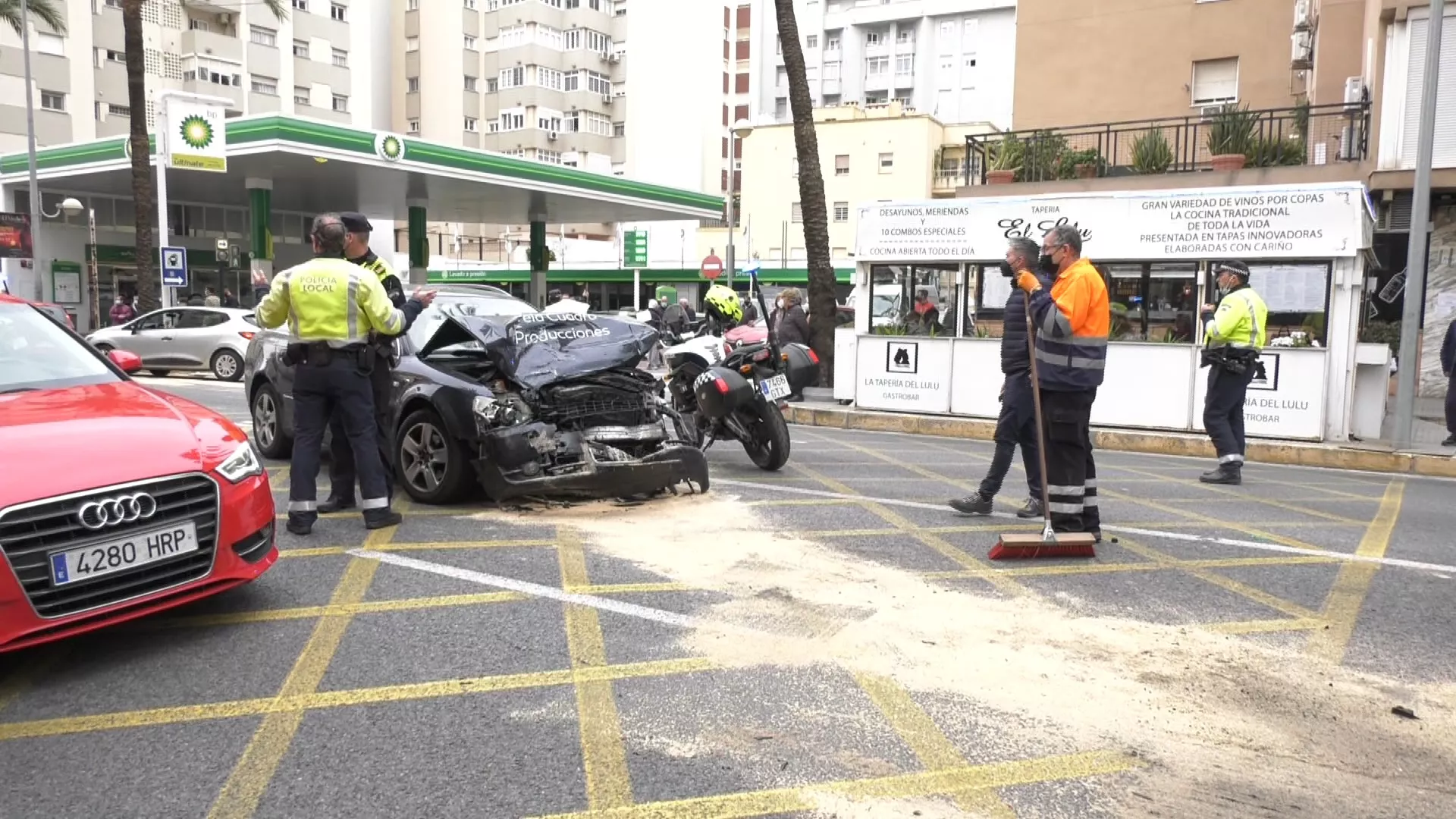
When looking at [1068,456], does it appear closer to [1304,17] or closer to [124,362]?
[124,362]

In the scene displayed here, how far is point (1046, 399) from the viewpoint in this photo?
5.96m

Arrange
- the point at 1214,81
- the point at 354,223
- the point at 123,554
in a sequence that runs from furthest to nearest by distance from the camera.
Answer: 1. the point at 1214,81
2. the point at 354,223
3. the point at 123,554

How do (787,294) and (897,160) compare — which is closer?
(787,294)

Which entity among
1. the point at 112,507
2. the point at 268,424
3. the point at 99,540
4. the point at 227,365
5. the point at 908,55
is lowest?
the point at 227,365

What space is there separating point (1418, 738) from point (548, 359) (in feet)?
16.0

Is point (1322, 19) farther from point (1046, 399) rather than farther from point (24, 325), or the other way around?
point (24, 325)

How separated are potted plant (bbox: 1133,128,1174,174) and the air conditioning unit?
15.2 ft

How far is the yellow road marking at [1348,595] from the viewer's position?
170 inches

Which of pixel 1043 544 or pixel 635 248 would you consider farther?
pixel 635 248

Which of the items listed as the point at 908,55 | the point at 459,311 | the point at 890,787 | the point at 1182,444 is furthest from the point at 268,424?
the point at 908,55

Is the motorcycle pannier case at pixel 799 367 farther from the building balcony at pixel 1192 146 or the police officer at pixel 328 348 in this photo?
the building balcony at pixel 1192 146

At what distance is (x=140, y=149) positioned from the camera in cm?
2131

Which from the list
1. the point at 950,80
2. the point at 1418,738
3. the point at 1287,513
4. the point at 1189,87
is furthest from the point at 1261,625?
the point at 950,80

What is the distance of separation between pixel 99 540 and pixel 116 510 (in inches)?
4.5
